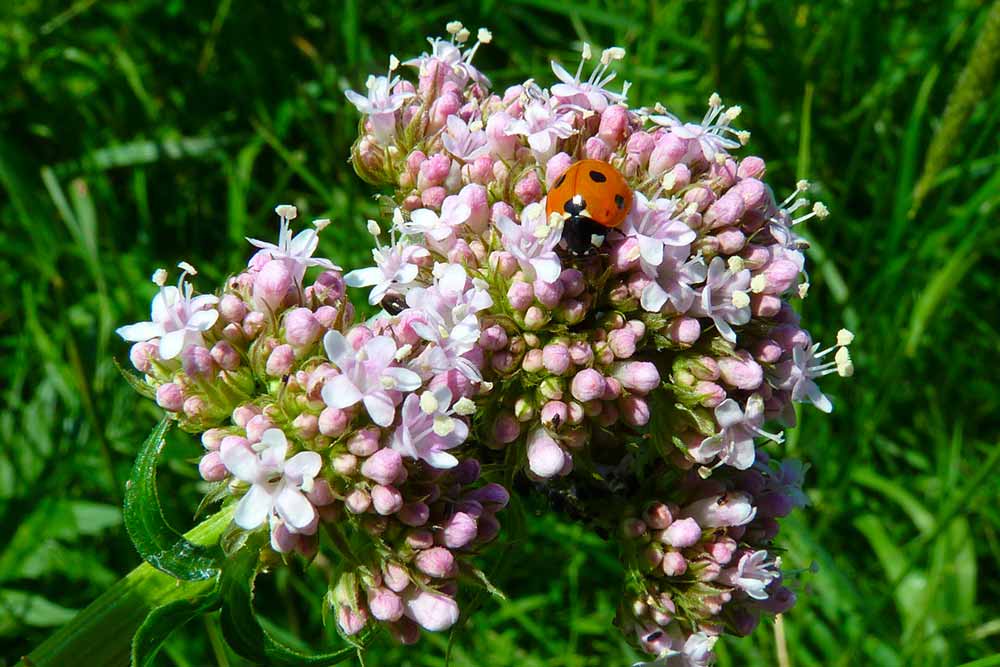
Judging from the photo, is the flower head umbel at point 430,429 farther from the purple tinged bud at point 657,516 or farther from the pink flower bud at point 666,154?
the pink flower bud at point 666,154

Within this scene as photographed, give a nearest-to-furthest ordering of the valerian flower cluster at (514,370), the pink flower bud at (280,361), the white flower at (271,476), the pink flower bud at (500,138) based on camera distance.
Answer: the white flower at (271,476) → the valerian flower cluster at (514,370) → the pink flower bud at (280,361) → the pink flower bud at (500,138)

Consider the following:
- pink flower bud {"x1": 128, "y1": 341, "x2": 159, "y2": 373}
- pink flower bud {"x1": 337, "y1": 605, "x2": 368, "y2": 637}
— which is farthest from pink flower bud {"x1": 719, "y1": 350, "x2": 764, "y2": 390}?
pink flower bud {"x1": 128, "y1": 341, "x2": 159, "y2": 373}

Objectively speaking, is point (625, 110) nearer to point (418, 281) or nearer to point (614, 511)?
point (418, 281)

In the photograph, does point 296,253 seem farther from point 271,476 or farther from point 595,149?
point 595,149

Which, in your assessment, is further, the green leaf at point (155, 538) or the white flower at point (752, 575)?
the white flower at point (752, 575)

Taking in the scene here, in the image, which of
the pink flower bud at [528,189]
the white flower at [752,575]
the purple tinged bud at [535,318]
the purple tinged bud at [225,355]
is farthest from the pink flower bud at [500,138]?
the white flower at [752,575]

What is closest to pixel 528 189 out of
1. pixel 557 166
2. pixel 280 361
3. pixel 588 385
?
pixel 557 166

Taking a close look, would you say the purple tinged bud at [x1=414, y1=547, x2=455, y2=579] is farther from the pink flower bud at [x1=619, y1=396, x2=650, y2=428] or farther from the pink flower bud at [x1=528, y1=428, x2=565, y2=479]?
the pink flower bud at [x1=619, y1=396, x2=650, y2=428]

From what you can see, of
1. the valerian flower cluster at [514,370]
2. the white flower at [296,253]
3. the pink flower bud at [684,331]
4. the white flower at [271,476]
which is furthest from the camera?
the white flower at [296,253]

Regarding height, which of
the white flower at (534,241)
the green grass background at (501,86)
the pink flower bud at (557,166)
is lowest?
the green grass background at (501,86)
